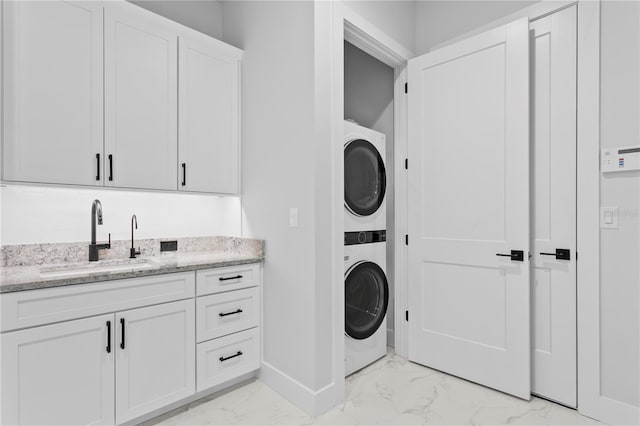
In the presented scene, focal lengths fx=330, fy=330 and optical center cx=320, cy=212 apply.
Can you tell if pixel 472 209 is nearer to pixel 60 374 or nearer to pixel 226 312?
pixel 226 312

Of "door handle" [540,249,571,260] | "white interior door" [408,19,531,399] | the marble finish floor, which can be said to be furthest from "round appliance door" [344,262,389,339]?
"door handle" [540,249,571,260]

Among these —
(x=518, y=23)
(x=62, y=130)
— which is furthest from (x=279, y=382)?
(x=518, y=23)

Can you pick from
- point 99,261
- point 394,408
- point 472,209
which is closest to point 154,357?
point 99,261

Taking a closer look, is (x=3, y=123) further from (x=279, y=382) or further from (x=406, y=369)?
(x=406, y=369)

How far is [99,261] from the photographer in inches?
83.1

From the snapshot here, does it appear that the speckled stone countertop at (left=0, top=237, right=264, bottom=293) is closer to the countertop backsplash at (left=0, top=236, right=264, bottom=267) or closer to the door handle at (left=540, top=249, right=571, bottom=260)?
the countertop backsplash at (left=0, top=236, right=264, bottom=267)

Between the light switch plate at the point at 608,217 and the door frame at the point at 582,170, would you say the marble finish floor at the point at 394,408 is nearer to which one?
the door frame at the point at 582,170

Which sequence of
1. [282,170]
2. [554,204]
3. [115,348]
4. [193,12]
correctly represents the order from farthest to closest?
[193,12] → [282,170] → [554,204] → [115,348]

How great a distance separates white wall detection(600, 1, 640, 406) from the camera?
69.3 inches

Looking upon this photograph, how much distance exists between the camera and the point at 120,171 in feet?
6.55

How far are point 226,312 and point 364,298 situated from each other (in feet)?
3.40

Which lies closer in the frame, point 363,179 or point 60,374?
point 60,374

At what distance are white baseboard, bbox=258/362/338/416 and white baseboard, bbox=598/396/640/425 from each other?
1499 mm

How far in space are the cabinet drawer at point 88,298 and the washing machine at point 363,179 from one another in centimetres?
119
